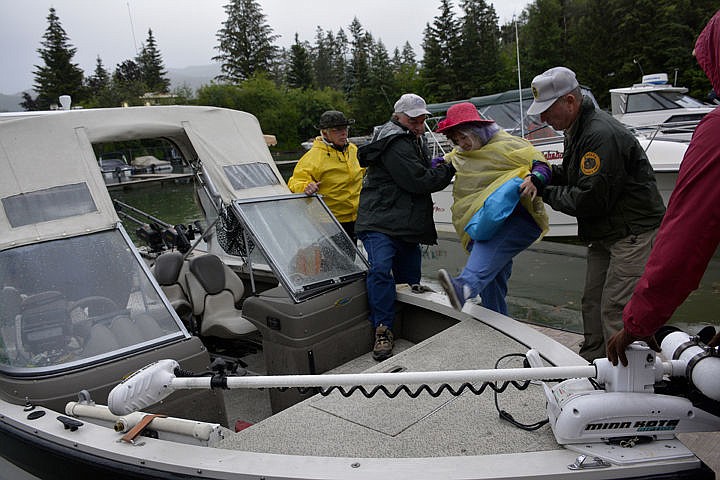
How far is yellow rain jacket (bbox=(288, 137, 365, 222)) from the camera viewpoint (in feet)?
15.5

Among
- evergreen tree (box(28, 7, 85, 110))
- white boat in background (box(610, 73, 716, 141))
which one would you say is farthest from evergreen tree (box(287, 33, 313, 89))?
white boat in background (box(610, 73, 716, 141))

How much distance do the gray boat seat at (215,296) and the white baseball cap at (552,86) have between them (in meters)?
2.51

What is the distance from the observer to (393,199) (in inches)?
151

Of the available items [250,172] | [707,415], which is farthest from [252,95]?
[707,415]

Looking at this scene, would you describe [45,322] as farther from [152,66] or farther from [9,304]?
[152,66]

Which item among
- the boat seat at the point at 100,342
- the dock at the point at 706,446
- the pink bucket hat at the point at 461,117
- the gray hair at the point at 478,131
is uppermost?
the pink bucket hat at the point at 461,117

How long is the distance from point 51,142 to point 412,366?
2.46m

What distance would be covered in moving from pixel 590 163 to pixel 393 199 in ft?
4.27

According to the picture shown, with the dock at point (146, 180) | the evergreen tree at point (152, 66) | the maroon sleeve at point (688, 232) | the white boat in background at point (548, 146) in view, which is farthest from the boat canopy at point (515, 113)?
the evergreen tree at point (152, 66)

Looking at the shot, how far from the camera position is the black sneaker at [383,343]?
3.58m

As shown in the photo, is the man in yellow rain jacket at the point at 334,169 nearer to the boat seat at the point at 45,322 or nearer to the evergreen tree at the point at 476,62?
the boat seat at the point at 45,322

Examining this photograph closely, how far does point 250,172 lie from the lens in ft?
14.5

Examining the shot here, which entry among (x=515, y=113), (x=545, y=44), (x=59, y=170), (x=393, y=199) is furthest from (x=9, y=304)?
(x=545, y=44)

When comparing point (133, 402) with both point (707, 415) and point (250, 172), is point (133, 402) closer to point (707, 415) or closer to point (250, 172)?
point (707, 415)
